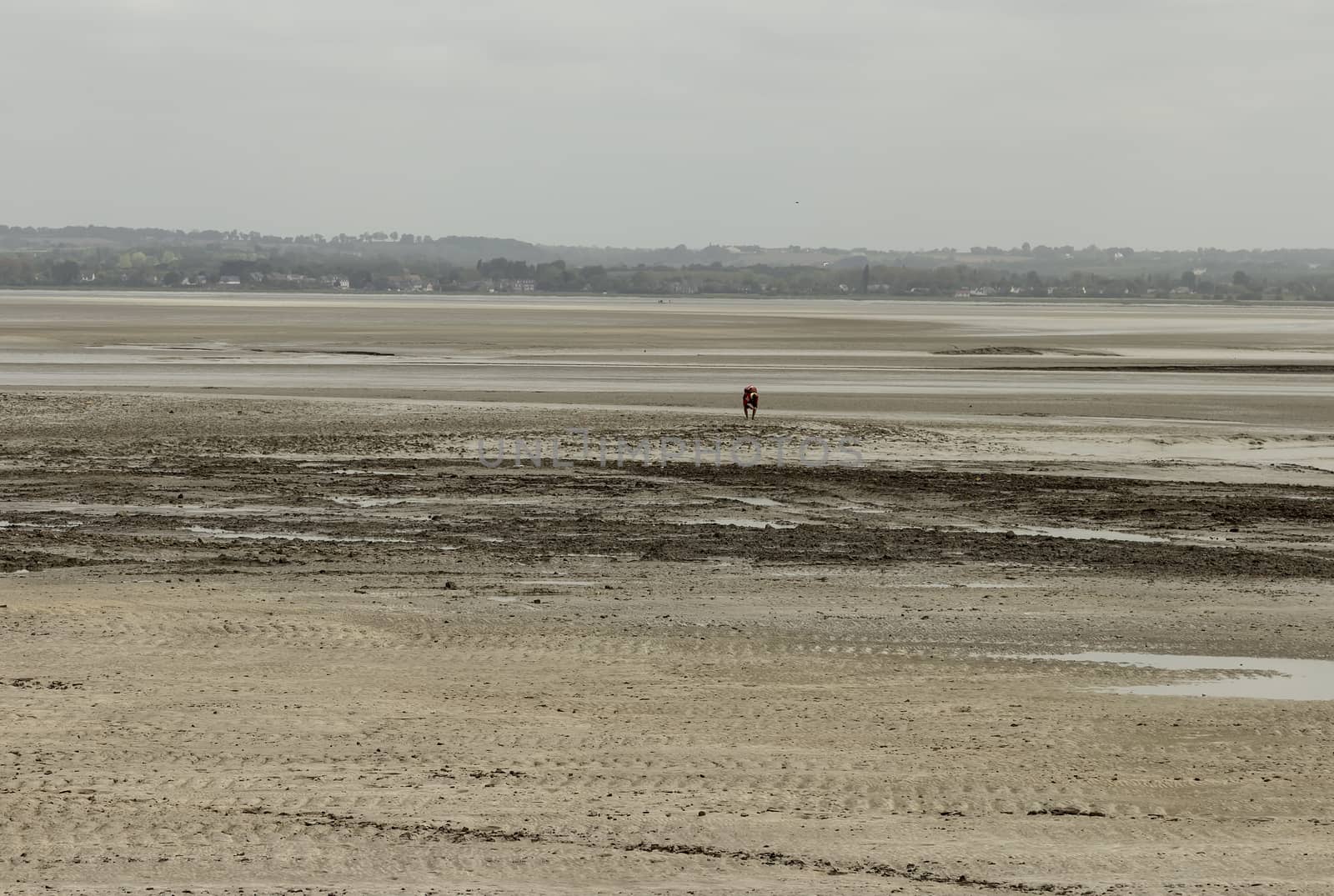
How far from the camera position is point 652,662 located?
1049 cm

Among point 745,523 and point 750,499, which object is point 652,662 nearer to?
point 745,523

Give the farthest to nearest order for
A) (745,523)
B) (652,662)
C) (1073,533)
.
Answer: (745,523) < (1073,533) < (652,662)

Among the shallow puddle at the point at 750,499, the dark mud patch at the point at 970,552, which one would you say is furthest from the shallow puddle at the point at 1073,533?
the shallow puddle at the point at 750,499

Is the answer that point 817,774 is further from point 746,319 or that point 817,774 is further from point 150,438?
point 746,319

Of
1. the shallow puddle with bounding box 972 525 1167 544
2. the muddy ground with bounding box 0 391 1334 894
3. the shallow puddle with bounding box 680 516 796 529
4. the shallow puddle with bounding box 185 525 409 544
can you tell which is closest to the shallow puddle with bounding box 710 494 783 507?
the muddy ground with bounding box 0 391 1334 894

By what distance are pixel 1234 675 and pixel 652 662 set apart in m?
3.84

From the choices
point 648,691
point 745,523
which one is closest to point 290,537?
point 745,523

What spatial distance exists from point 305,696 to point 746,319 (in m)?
79.5

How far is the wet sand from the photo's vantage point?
6816 mm

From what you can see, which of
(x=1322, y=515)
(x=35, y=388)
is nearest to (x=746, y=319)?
(x=35, y=388)

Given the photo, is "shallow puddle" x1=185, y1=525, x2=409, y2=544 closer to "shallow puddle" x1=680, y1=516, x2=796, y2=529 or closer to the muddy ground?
the muddy ground

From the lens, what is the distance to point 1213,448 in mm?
25312

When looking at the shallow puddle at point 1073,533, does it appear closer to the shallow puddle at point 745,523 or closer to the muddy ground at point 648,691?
the muddy ground at point 648,691

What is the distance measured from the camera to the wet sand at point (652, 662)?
6816 millimetres
